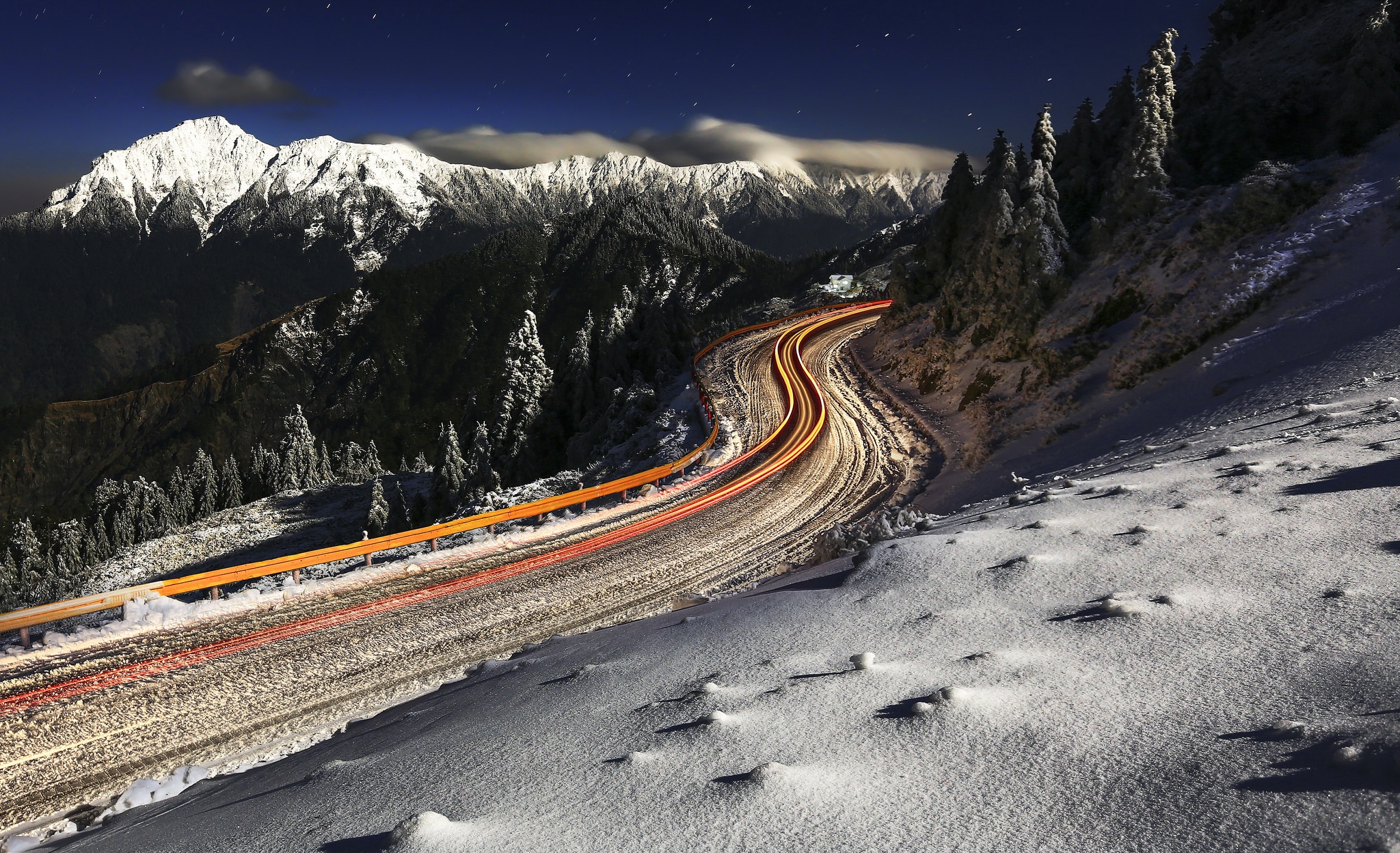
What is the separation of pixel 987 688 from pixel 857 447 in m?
24.9

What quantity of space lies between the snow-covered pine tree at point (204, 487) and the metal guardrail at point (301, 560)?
92.7m

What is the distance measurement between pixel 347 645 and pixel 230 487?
106529mm

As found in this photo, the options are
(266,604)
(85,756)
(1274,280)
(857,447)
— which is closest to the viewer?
(85,756)

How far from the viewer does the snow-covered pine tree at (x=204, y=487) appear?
9494cm

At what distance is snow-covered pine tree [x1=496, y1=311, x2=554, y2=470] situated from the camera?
2454 inches

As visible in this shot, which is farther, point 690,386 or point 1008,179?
point 690,386

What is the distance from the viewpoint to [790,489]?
78.6ft

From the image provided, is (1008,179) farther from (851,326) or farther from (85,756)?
Result: (85,756)

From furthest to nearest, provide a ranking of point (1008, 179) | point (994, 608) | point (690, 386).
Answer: point (690, 386) → point (1008, 179) → point (994, 608)

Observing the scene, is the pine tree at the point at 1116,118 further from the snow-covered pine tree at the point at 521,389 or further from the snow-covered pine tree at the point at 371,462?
the snow-covered pine tree at the point at 371,462

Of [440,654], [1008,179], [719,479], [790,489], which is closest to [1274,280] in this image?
[1008,179]

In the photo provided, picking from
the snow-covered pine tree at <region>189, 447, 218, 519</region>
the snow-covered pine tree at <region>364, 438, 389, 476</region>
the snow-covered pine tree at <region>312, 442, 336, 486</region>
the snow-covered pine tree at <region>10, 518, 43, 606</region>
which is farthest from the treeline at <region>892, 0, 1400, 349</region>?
the snow-covered pine tree at <region>10, 518, 43, 606</region>

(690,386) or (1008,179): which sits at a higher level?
(1008,179)

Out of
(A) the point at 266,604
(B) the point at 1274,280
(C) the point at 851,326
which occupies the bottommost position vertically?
(A) the point at 266,604
